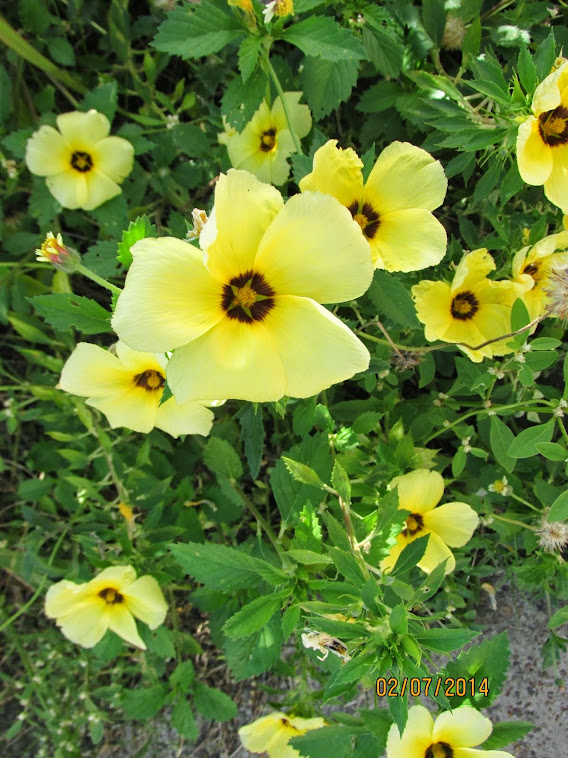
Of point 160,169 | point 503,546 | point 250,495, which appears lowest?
point 503,546

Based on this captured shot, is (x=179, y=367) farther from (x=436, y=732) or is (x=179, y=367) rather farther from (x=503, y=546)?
(x=503, y=546)

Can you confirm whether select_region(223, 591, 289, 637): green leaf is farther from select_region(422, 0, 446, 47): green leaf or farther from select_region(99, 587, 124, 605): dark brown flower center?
select_region(422, 0, 446, 47): green leaf

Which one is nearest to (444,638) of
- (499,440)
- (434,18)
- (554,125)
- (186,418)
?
(499,440)

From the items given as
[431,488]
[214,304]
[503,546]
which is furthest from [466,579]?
[214,304]

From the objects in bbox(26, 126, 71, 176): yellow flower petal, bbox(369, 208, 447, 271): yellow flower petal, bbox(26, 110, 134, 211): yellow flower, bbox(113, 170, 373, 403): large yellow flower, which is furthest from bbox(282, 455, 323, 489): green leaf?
bbox(26, 126, 71, 176): yellow flower petal

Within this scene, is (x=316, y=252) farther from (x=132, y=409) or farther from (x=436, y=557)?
(x=436, y=557)

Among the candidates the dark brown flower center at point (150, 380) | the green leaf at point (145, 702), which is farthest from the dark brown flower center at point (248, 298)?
the green leaf at point (145, 702)

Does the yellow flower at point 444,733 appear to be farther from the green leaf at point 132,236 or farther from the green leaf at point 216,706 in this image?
the green leaf at point 132,236
